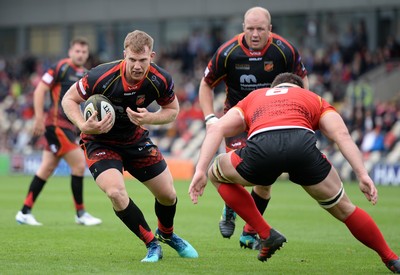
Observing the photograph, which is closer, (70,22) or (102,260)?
(102,260)

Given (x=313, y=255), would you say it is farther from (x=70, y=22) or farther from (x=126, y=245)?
(x=70, y=22)

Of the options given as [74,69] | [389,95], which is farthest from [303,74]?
[389,95]

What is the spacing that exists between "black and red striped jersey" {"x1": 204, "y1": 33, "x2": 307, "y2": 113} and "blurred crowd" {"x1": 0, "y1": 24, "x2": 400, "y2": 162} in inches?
565

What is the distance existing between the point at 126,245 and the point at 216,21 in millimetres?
27153

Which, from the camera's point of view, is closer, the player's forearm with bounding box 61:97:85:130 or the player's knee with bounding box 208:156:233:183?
the player's knee with bounding box 208:156:233:183

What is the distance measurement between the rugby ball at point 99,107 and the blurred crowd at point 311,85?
16655mm

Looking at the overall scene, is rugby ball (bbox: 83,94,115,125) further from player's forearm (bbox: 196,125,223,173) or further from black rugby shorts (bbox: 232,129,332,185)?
black rugby shorts (bbox: 232,129,332,185)

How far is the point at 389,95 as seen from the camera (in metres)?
29.1

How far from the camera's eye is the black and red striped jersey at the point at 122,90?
8578 millimetres

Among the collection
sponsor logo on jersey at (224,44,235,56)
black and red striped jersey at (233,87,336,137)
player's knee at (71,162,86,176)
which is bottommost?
player's knee at (71,162,86,176)

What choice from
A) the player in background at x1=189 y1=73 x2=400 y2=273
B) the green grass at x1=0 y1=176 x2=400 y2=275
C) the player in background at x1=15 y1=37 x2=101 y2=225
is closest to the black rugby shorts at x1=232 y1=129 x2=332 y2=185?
the player in background at x1=189 y1=73 x2=400 y2=273

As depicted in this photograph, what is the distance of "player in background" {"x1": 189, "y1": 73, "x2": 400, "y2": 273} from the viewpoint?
24.0 feet

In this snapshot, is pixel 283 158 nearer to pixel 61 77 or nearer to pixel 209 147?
pixel 209 147

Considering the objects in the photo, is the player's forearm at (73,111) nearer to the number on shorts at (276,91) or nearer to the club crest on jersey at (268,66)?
the number on shorts at (276,91)
